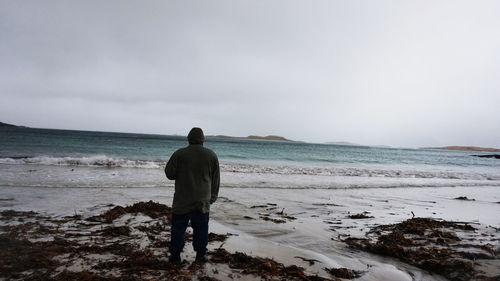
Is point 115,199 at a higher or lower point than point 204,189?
lower

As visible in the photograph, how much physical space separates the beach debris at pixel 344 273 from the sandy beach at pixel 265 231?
4 centimetres

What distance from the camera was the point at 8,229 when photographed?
568cm

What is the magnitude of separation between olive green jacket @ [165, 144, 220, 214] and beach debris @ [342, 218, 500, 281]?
11.7 feet

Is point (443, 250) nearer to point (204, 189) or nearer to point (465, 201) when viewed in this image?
point (204, 189)

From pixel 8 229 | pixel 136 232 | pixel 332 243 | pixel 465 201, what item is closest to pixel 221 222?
pixel 136 232

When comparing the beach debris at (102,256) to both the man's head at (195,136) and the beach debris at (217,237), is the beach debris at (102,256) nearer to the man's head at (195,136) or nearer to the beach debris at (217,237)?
the beach debris at (217,237)

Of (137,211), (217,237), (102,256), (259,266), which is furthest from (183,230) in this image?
(137,211)

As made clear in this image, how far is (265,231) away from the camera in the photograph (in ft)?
22.0

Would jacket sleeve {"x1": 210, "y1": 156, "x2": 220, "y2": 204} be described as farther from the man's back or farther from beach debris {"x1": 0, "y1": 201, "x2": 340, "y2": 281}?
beach debris {"x1": 0, "y1": 201, "x2": 340, "y2": 281}

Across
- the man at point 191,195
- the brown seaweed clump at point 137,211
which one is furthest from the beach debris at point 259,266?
the brown seaweed clump at point 137,211

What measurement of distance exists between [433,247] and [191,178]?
5176mm

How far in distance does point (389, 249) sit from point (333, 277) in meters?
1.86

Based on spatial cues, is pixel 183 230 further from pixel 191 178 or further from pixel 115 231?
pixel 115 231

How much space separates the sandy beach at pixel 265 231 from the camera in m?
4.23
